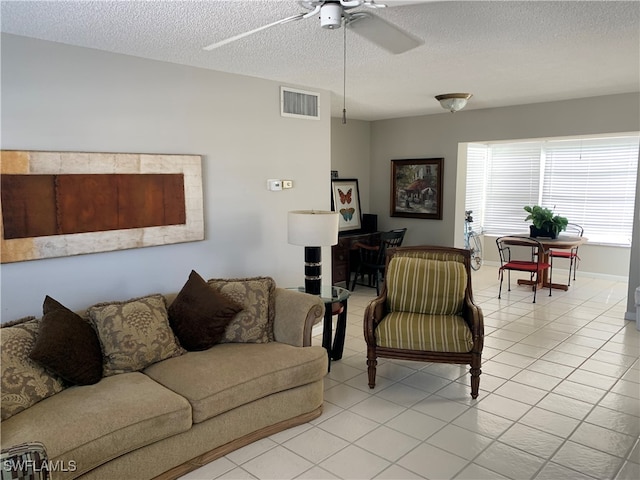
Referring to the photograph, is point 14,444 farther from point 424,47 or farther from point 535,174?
point 535,174

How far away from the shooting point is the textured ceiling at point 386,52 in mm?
2510

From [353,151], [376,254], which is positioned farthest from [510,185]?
[376,254]

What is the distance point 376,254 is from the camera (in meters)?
6.35

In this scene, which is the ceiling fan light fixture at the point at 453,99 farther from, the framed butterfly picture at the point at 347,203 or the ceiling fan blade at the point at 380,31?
the ceiling fan blade at the point at 380,31

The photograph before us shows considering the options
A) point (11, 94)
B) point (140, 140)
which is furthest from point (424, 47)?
point (11, 94)

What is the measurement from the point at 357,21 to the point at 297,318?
1.87 m

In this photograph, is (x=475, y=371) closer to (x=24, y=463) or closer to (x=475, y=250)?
(x=24, y=463)

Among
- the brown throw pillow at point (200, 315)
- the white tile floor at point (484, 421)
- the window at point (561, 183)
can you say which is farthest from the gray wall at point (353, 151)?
the brown throw pillow at point (200, 315)

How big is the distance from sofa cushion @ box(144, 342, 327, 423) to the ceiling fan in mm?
1789

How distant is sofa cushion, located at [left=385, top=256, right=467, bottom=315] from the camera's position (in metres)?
3.75

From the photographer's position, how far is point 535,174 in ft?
25.7

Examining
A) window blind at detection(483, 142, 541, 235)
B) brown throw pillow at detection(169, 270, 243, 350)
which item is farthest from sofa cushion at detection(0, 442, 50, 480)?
window blind at detection(483, 142, 541, 235)

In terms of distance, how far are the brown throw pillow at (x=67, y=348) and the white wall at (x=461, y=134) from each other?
4.91 metres

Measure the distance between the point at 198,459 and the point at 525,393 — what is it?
229 cm
